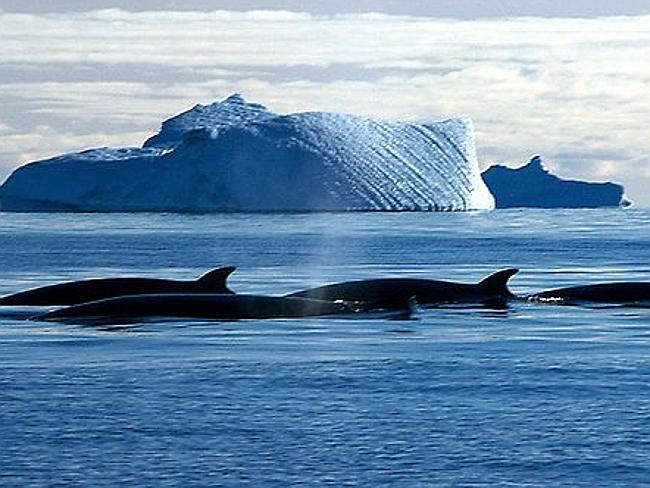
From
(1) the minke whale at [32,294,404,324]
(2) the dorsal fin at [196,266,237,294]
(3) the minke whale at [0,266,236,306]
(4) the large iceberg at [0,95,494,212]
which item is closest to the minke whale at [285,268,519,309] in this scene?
(2) the dorsal fin at [196,266,237,294]

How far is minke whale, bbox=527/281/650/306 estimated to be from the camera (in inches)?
763

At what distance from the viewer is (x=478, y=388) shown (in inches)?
425

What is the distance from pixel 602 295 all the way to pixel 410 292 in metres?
2.63

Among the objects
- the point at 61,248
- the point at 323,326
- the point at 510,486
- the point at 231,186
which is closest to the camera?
the point at 510,486

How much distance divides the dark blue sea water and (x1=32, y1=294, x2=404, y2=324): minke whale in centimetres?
41

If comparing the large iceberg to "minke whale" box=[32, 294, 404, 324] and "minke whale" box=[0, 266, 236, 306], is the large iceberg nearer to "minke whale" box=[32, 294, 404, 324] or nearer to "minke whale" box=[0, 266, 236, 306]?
"minke whale" box=[0, 266, 236, 306]

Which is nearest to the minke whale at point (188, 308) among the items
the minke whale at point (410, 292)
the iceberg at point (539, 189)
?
the minke whale at point (410, 292)

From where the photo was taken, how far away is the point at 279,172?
256ft

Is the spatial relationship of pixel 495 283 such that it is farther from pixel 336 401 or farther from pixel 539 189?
pixel 539 189

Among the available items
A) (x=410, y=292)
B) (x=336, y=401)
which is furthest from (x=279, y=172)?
(x=336, y=401)

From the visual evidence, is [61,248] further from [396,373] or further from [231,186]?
[231,186]

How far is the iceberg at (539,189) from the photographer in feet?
383

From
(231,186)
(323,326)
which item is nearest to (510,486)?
(323,326)

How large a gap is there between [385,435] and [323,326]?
22.0ft
